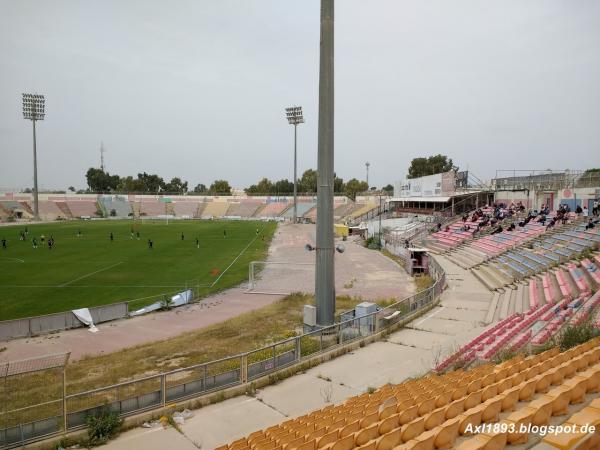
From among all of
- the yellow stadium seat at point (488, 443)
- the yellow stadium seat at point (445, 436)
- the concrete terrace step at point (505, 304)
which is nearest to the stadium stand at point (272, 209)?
the concrete terrace step at point (505, 304)

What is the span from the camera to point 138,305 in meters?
20.9

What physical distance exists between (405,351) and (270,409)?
207 inches

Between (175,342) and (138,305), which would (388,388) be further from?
(138,305)

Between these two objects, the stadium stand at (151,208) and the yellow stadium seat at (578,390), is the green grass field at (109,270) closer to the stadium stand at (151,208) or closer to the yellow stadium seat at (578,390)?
the yellow stadium seat at (578,390)

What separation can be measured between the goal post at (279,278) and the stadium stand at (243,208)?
71.5m

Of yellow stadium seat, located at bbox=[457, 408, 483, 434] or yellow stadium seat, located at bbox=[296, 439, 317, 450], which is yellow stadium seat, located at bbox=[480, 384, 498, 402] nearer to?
yellow stadium seat, located at bbox=[457, 408, 483, 434]

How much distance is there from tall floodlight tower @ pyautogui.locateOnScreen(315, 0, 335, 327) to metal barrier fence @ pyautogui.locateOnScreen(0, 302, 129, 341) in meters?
9.58

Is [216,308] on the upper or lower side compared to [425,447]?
lower

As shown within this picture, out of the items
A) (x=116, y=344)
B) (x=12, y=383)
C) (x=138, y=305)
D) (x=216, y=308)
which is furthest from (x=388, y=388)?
(x=138, y=305)

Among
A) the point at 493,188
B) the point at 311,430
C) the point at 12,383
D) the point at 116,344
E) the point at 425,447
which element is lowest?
the point at 116,344

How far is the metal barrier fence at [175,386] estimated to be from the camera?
785 centimetres

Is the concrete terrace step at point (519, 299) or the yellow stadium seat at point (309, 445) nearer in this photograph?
the yellow stadium seat at point (309, 445)

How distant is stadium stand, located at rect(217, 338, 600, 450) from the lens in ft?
16.1

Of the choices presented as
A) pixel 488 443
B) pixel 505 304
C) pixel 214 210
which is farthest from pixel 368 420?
pixel 214 210
